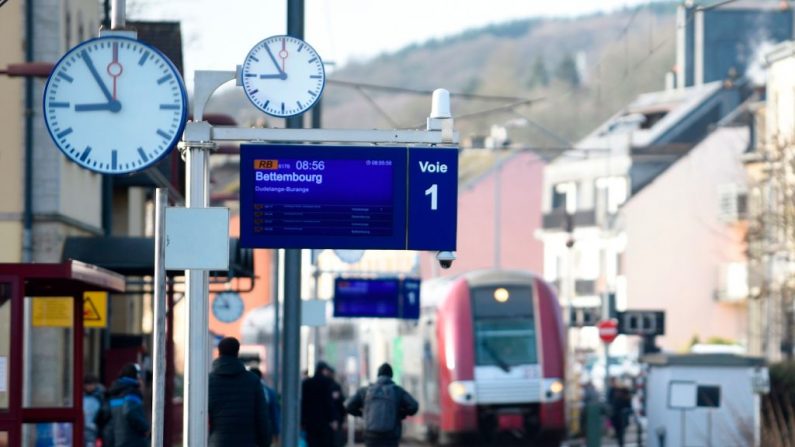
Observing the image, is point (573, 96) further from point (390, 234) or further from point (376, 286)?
point (390, 234)

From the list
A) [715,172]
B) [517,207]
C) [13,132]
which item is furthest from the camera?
[517,207]

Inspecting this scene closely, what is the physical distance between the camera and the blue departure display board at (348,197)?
51.6ft

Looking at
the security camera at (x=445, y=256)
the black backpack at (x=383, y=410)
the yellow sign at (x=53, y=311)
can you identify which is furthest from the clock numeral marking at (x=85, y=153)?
the black backpack at (x=383, y=410)

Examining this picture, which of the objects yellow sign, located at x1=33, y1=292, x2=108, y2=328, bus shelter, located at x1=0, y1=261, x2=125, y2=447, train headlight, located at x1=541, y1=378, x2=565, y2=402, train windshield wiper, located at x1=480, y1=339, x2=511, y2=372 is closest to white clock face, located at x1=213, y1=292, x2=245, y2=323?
train windshield wiper, located at x1=480, y1=339, x2=511, y2=372

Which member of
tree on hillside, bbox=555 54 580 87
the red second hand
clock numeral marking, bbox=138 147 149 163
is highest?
tree on hillside, bbox=555 54 580 87

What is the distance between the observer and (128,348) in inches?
1256

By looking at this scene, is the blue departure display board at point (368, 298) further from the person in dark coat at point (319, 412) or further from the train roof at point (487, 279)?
the person in dark coat at point (319, 412)

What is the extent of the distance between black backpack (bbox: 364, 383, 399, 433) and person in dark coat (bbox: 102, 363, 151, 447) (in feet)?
10.3

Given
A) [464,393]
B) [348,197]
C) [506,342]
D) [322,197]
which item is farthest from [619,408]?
[322,197]

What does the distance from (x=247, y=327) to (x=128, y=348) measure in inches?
1235

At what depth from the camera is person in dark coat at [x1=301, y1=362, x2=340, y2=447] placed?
27.2 m

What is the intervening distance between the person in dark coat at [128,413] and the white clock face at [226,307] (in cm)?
1918

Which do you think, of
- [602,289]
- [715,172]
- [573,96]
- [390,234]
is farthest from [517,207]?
[390,234]

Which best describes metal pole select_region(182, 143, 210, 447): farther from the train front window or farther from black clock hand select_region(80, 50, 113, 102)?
the train front window
